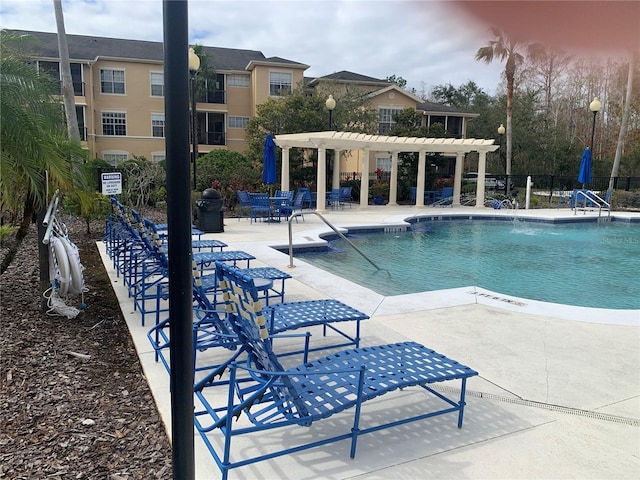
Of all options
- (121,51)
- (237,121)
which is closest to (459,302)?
(237,121)

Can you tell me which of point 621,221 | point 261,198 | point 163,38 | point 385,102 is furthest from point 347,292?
point 385,102

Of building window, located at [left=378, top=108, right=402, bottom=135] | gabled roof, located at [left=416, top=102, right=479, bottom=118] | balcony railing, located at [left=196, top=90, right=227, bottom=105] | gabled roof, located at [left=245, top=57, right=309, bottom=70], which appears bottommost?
building window, located at [left=378, top=108, right=402, bottom=135]

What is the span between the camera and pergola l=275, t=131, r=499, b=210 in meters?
18.5

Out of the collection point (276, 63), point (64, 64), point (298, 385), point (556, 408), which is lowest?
point (556, 408)

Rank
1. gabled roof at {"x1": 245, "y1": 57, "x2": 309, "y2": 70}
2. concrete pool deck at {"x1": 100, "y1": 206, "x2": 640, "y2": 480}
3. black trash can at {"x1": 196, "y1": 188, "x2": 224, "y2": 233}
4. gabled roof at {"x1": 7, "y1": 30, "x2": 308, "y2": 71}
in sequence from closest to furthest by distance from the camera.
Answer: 1. concrete pool deck at {"x1": 100, "y1": 206, "x2": 640, "y2": 480}
2. black trash can at {"x1": 196, "y1": 188, "x2": 224, "y2": 233}
3. gabled roof at {"x1": 7, "y1": 30, "x2": 308, "y2": 71}
4. gabled roof at {"x1": 245, "y1": 57, "x2": 309, "y2": 70}

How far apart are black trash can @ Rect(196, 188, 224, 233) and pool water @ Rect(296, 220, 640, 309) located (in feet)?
9.85

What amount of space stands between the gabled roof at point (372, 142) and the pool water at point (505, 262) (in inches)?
172

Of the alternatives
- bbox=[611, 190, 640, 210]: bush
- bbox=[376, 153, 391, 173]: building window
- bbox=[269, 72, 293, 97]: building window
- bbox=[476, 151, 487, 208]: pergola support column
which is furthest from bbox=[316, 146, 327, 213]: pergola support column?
bbox=[269, 72, 293, 97]: building window

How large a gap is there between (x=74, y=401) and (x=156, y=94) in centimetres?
3231

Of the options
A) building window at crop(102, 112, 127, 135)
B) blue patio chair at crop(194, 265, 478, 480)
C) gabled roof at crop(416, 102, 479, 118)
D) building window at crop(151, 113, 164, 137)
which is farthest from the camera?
gabled roof at crop(416, 102, 479, 118)

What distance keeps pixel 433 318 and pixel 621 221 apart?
1783 centimetres

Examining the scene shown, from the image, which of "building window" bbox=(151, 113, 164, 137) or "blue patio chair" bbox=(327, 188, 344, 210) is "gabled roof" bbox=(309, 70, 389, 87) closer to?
"building window" bbox=(151, 113, 164, 137)

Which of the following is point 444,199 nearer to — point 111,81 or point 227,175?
point 227,175

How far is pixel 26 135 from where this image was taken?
4523 millimetres
